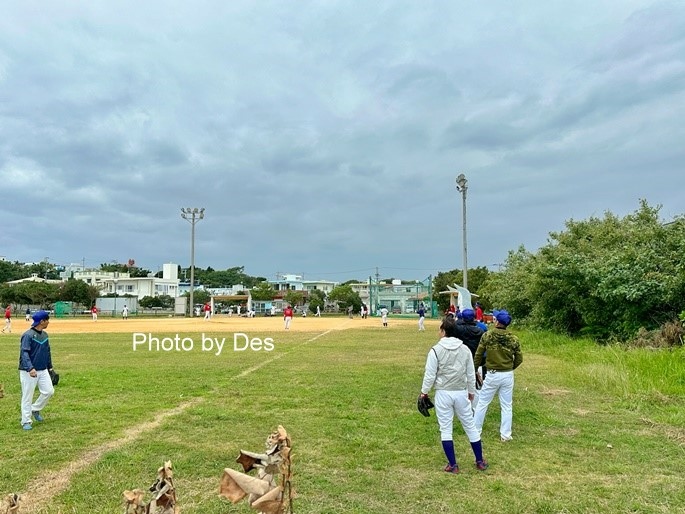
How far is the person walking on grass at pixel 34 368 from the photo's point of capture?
727 centimetres

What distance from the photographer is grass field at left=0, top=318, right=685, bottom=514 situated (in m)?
4.80

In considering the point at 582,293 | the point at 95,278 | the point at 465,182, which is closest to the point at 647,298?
the point at 582,293

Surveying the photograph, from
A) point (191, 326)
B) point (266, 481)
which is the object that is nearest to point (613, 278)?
point (266, 481)

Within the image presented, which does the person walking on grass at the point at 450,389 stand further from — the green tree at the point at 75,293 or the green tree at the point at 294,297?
the green tree at the point at 294,297

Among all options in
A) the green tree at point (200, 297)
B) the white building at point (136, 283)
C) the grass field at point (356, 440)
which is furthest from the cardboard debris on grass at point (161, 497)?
the white building at point (136, 283)

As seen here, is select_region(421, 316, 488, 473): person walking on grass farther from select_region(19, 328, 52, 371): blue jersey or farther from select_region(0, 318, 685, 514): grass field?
select_region(19, 328, 52, 371): blue jersey

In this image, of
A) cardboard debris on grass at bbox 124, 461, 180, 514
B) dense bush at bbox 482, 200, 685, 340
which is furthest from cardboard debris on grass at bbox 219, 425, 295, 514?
dense bush at bbox 482, 200, 685, 340

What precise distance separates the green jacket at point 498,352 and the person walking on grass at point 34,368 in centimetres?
598

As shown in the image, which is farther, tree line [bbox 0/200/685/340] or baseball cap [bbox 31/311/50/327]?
tree line [bbox 0/200/685/340]

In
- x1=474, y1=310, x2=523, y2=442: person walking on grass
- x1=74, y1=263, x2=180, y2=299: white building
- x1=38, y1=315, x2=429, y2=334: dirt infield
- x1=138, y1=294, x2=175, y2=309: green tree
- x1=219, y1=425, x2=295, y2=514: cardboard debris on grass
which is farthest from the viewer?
x1=74, y1=263, x2=180, y2=299: white building

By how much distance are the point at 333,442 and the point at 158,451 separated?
2.09 metres

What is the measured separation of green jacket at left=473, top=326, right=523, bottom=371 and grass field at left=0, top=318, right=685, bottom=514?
0.98 metres

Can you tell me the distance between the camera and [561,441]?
6664mm

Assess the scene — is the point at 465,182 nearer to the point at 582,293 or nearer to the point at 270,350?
the point at 582,293
